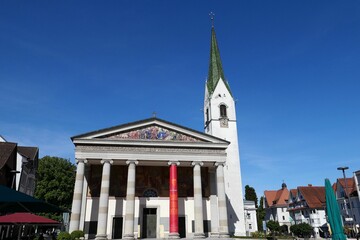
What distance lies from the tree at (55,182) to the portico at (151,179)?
44.0 ft

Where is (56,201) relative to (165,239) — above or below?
above

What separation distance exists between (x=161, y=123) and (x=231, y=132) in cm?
1379

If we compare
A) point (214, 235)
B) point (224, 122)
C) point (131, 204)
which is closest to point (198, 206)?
point (214, 235)

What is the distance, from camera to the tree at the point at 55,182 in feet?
139

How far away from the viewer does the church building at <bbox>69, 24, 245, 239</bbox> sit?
29031 millimetres

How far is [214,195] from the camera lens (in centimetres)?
3425

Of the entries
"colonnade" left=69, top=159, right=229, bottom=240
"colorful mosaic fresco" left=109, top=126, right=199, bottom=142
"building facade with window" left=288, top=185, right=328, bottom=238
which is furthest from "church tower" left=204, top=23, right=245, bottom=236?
"building facade with window" left=288, top=185, right=328, bottom=238

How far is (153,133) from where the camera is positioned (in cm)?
3222

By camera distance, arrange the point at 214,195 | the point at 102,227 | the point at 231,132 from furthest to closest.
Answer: the point at 231,132
the point at 214,195
the point at 102,227

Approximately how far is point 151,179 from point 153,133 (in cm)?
586

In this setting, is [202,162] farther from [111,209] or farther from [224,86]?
[224,86]

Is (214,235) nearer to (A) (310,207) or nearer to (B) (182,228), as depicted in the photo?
(B) (182,228)

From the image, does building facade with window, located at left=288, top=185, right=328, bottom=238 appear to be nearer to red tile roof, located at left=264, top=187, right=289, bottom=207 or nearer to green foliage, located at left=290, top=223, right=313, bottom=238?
red tile roof, located at left=264, top=187, right=289, bottom=207

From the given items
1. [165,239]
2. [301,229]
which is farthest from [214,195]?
[301,229]
